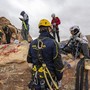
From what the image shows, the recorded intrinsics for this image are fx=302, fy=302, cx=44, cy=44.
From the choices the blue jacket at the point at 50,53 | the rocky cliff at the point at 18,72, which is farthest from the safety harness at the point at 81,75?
the blue jacket at the point at 50,53

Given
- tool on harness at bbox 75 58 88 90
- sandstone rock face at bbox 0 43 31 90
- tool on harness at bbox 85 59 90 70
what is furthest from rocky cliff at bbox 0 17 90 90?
tool on harness at bbox 85 59 90 70

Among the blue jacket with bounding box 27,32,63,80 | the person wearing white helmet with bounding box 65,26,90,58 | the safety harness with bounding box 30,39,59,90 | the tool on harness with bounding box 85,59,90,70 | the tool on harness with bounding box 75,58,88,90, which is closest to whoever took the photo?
the blue jacket with bounding box 27,32,63,80

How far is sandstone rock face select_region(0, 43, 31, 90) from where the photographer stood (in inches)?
532

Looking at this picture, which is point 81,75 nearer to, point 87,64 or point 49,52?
point 87,64

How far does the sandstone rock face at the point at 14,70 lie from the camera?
13.5 metres

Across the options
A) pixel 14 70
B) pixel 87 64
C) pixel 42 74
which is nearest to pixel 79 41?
pixel 87 64

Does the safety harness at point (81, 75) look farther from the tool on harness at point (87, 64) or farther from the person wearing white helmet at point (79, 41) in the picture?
the person wearing white helmet at point (79, 41)

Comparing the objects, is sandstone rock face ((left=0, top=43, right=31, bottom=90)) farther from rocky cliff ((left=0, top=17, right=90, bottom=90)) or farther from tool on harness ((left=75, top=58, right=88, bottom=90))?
tool on harness ((left=75, top=58, right=88, bottom=90))

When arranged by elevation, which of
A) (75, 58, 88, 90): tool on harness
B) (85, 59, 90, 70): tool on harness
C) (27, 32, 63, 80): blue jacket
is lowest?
(75, 58, 88, 90): tool on harness

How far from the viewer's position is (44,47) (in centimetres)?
772

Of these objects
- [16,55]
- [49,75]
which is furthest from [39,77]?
[16,55]

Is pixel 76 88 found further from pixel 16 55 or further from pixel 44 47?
pixel 44 47

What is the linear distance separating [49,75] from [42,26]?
1280 millimetres

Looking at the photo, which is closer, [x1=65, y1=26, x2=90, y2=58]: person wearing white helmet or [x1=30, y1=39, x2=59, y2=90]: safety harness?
[x1=30, y1=39, x2=59, y2=90]: safety harness
